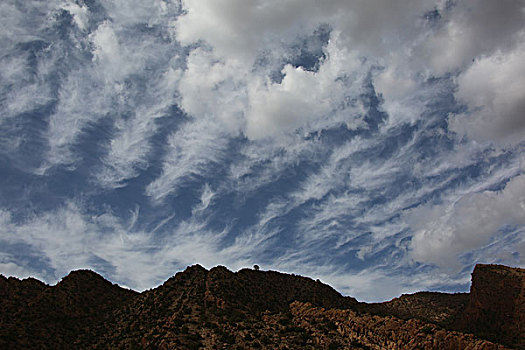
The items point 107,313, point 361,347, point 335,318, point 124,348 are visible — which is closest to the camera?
point 361,347

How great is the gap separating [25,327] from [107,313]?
1297cm

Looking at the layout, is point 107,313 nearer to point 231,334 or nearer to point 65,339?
point 65,339

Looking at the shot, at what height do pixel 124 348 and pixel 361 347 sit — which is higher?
pixel 124 348

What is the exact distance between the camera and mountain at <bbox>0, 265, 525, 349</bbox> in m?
37.4

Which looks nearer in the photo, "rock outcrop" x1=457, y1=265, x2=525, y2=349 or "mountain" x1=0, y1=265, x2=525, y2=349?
"mountain" x1=0, y1=265, x2=525, y2=349

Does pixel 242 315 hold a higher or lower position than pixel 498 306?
higher

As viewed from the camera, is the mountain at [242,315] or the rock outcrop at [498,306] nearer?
the mountain at [242,315]

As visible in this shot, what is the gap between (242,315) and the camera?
46.0 metres

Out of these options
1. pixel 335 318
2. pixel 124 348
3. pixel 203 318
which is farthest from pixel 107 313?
pixel 335 318

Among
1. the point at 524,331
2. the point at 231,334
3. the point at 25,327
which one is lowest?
the point at 524,331

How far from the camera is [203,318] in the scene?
149 ft

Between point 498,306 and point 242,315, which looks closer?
point 242,315

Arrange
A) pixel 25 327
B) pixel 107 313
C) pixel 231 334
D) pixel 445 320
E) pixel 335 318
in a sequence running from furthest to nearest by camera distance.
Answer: pixel 445 320 → pixel 107 313 → pixel 25 327 → pixel 335 318 → pixel 231 334

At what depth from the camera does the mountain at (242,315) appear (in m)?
37.4
